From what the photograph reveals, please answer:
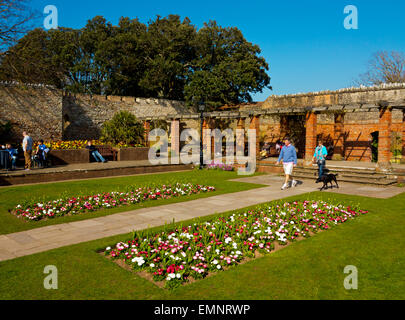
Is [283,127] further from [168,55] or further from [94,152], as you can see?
[168,55]

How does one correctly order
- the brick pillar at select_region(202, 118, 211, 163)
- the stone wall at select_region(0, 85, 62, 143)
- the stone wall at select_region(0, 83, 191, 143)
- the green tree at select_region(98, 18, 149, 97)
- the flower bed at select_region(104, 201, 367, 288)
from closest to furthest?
the flower bed at select_region(104, 201, 367, 288) → the stone wall at select_region(0, 85, 62, 143) → the stone wall at select_region(0, 83, 191, 143) → the brick pillar at select_region(202, 118, 211, 163) → the green tree at select_region(98, 18, 149, 97)

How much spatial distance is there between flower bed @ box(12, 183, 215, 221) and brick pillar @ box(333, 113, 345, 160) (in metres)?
11.2

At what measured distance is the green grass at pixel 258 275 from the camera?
363cm

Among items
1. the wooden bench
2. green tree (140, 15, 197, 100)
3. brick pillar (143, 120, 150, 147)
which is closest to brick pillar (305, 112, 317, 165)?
the wooden bench

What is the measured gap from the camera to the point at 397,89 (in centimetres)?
1722

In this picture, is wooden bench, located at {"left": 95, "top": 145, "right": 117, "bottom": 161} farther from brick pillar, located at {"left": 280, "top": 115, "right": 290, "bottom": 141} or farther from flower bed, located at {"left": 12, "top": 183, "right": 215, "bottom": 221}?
brick pillar, located at {"left": 280, "top": 115, "right": 290, "bottom": 141}

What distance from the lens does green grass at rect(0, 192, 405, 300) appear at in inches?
143

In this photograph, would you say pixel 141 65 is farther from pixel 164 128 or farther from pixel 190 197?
pixel 190 197

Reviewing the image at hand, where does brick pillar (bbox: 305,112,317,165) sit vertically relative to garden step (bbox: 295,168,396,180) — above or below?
above

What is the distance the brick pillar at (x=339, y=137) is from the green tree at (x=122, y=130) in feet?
38.9

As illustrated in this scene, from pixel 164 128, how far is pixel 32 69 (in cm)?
910

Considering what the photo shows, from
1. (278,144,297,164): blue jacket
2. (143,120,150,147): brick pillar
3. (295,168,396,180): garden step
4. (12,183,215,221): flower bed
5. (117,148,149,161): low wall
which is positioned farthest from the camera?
(143,120,150,147): brick pillar

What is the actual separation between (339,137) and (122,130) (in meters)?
12.9

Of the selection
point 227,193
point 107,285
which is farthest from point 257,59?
point 107,285
